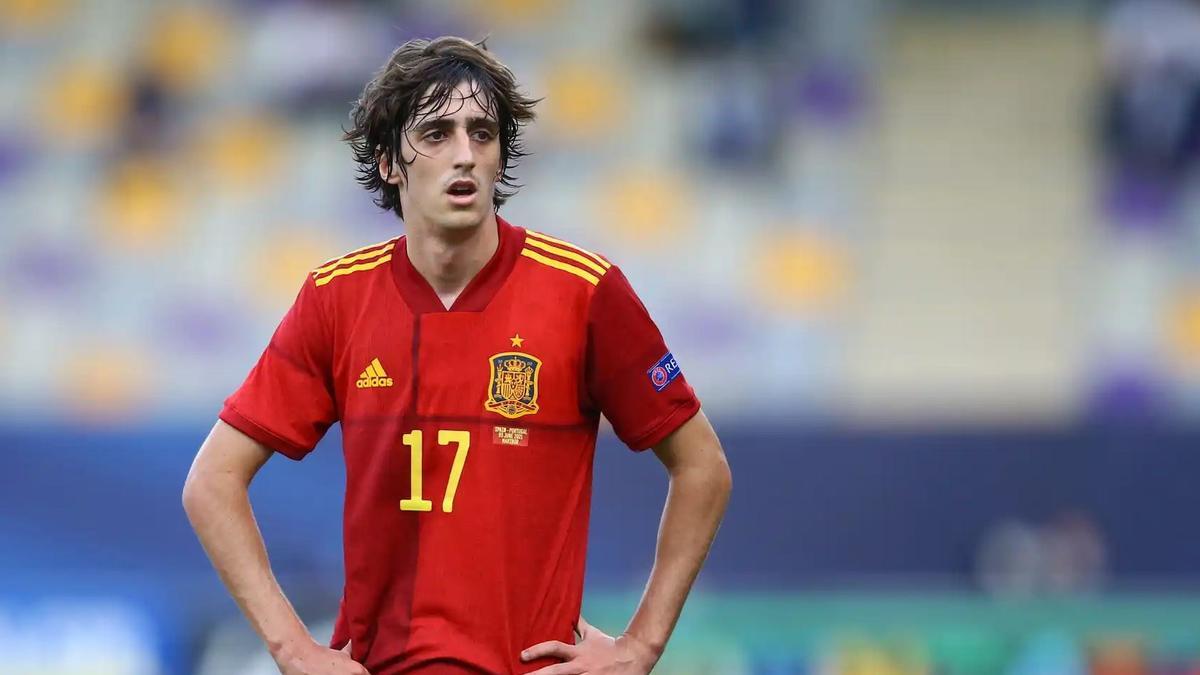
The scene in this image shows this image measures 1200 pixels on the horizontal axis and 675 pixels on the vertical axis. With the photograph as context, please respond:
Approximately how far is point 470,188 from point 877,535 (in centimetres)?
599

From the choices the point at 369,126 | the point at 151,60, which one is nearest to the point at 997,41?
the point at 151,60

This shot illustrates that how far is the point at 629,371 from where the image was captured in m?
3.69

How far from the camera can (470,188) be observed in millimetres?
3641

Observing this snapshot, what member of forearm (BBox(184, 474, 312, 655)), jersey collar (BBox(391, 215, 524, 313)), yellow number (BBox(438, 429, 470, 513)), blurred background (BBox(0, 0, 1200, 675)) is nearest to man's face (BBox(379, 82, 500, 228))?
jersey collar (BBox(391, 215, 524, 313))

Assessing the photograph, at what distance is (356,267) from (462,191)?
0.99 feet

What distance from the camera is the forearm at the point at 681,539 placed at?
12.3ft

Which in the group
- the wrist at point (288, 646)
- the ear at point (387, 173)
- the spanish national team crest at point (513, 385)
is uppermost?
the ear at point (387, 173)

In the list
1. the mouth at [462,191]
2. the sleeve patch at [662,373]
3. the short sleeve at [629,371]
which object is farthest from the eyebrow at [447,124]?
the sleeve patch at [662,373]

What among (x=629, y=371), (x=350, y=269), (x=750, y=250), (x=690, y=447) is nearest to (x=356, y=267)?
(x=350, y=269)

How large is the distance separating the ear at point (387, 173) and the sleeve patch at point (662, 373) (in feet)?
2.06

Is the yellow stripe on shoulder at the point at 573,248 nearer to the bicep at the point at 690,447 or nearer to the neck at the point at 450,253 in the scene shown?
the neck at the point at 450,253

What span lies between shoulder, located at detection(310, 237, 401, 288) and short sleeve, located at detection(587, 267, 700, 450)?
1.46 ft

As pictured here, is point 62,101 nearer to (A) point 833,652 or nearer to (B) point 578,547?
(A) point 833,652

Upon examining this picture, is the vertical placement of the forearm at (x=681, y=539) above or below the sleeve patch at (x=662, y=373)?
below
